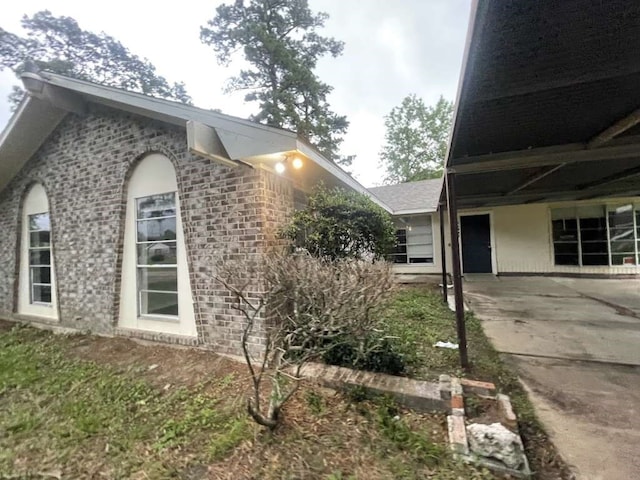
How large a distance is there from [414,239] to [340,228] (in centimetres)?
798

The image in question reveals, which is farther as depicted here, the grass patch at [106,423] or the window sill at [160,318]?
the window sill at [160,318]

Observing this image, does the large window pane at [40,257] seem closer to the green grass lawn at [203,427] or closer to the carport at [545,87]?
the green grass lawn at [203,427]

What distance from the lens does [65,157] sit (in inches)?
232

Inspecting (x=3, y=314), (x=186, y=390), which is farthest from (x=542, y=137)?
(x=3, y=314)

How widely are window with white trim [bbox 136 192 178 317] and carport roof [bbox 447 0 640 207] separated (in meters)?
4.35

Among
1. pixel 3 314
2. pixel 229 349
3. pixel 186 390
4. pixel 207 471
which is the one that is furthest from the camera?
pixel 3 314

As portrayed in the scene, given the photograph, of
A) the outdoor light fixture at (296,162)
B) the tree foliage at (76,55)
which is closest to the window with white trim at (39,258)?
→ the outdoor light fixture at (296,162)

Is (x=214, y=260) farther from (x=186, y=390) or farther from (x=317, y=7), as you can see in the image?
(x=317, y=7)

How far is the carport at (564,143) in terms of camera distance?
186cm

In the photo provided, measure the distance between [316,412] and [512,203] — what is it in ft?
33.0

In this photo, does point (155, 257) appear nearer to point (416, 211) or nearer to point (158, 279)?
point (158, 279)

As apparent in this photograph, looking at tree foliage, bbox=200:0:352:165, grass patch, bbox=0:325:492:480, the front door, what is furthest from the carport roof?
tree foliage, bbox=200:0:352:165

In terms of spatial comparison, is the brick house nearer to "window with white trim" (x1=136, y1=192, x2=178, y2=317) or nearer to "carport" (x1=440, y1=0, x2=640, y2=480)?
"window with white trim" (x1=136, y1=192, x2=178, y2=317)

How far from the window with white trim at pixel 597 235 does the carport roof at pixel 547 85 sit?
18.6ft
